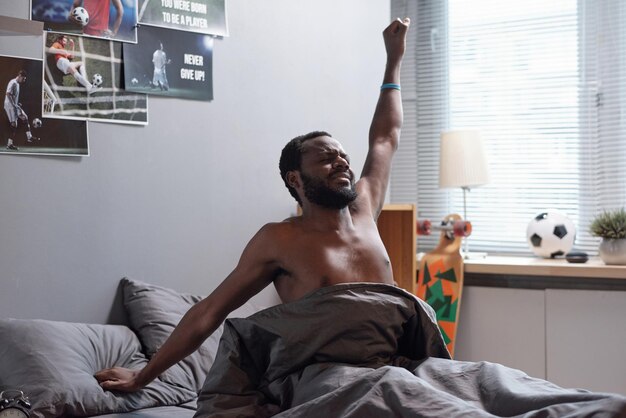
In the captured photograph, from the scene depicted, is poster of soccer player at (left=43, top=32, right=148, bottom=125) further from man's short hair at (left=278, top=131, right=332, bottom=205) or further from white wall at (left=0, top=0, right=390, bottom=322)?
man's short hair at (left=278, top=131, right=332, bottom=205)

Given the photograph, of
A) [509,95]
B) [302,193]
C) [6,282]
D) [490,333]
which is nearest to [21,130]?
[6,282]

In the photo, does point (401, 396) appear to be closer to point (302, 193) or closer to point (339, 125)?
point (302, 193)

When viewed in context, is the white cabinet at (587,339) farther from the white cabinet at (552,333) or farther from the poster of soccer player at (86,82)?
the poster of soccer player at (86,82)

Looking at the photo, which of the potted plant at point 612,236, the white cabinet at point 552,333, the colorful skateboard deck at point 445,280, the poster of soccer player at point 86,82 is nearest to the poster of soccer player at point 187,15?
the poster of soccer player at point 86,82

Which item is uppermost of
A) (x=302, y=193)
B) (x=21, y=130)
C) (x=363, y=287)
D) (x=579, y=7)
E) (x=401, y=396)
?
(x=579, y=7)

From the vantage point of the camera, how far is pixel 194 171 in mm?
2959

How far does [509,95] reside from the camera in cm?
427

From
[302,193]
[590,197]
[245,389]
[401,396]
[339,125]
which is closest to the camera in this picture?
[401,396]

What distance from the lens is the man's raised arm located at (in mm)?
2617

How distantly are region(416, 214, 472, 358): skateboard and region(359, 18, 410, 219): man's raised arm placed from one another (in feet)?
3.48

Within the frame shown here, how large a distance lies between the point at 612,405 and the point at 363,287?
0.77 meters

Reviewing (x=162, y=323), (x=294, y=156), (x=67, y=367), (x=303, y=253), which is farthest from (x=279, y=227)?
(x=67, y=367)

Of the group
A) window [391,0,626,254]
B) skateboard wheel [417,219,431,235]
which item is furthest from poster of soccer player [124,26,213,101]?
window [391,0,626,254]

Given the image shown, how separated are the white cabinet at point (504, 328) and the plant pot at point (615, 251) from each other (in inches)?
12.8
